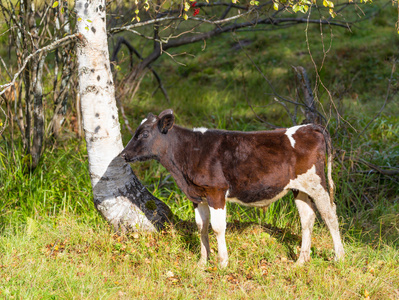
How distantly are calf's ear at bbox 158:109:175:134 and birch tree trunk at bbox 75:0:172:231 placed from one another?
0.75m

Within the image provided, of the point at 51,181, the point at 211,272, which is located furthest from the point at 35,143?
the point at 211,272

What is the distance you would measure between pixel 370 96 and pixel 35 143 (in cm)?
797

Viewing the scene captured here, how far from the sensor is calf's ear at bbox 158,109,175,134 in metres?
4.54

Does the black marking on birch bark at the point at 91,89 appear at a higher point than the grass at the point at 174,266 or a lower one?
higher

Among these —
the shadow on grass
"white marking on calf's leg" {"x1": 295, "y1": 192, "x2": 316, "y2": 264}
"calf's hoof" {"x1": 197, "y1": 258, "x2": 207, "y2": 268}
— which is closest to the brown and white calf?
"white marking on calf's leg" {"x1": 295, "y1": 192, "x2": 316, "y2": 264}

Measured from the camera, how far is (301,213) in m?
4.95

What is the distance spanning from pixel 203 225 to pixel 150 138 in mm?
1175

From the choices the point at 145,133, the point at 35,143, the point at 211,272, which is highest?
the point at 145,133

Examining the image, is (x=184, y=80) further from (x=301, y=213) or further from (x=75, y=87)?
(x=301, y=213)

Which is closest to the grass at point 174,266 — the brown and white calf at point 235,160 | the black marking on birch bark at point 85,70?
the brown and white calf at point 235,160

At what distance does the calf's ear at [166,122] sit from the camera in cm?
454

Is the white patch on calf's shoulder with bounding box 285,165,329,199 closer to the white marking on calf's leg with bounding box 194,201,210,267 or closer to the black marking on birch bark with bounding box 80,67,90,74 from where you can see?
the white marking on calf's leg with bounding box 194,201,210,267

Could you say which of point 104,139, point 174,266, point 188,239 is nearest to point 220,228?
point 174,266

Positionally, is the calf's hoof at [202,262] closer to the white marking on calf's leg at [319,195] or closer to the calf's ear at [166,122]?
the white marking on calf's leg at [319,195]
